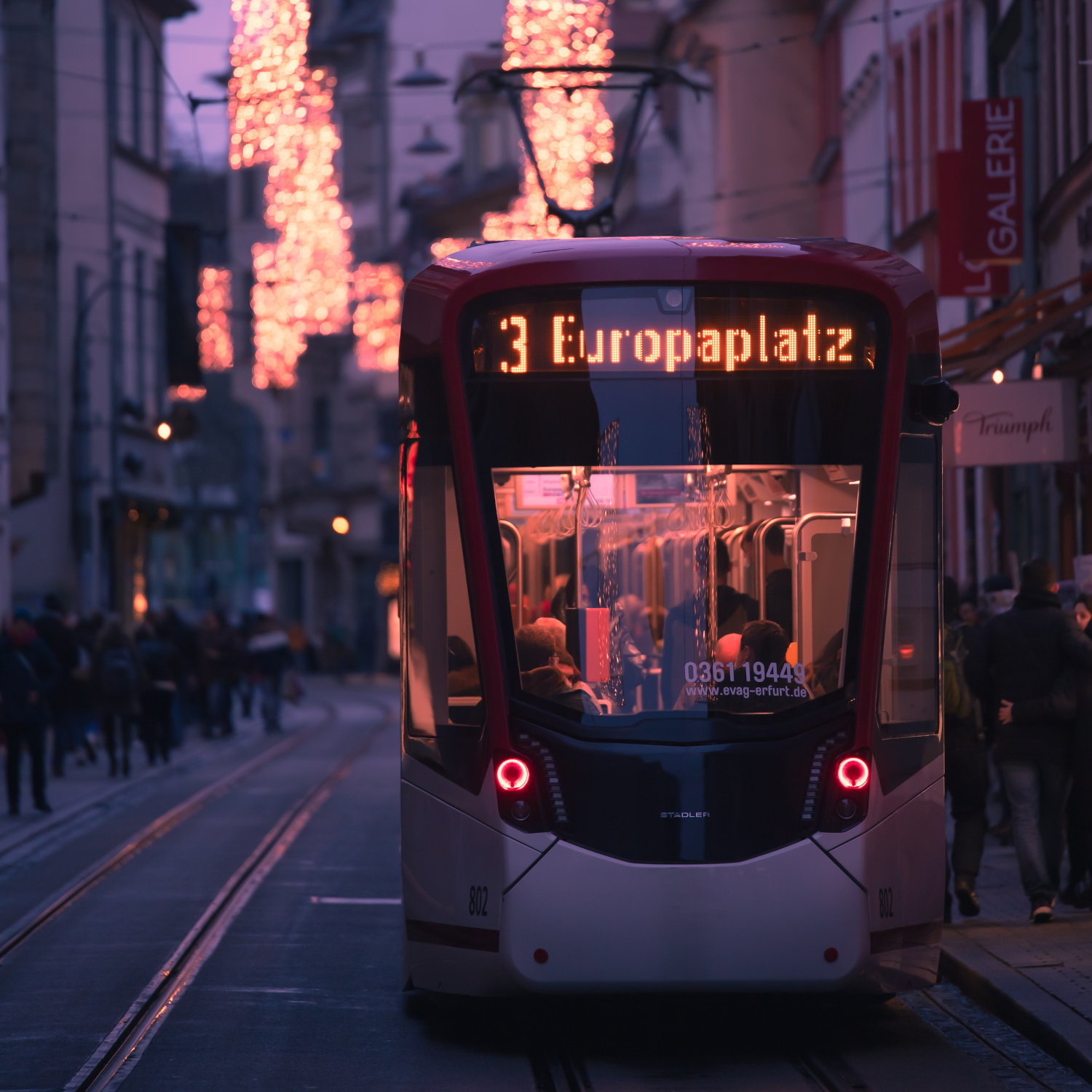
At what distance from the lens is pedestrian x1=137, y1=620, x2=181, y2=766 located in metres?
25.2

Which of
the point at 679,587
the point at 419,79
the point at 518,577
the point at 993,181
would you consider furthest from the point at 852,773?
the point at 419,79

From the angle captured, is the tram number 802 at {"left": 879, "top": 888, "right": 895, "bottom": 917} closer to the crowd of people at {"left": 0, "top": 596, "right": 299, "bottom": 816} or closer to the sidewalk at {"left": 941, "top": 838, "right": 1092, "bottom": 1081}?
the sidewalk at {"left": 941, "top": 838, "right": 1092, "bottom": 1081}

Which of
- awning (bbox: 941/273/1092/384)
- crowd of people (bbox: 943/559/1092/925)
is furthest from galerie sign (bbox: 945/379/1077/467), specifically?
crowd of people (bbox: 943/559/1092/925)

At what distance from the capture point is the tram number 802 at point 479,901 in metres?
8.42

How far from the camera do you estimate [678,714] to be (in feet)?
27.7

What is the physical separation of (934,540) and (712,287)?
52.7 inches

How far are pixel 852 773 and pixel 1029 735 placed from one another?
3232 mm

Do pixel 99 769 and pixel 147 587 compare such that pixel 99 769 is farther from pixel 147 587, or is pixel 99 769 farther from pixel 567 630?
pixel 147 587

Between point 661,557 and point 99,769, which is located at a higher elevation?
point 661,557

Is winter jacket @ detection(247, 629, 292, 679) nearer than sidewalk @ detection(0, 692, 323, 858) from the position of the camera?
No

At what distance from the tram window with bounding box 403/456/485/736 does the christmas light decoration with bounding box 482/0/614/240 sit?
604 inches

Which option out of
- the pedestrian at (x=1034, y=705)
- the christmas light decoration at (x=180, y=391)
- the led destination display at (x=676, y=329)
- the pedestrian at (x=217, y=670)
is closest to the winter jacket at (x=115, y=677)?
the pedestrian at (x=217, y=670)

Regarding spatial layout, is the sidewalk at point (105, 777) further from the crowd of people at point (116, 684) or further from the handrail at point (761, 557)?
the handrail at point (761, 557)

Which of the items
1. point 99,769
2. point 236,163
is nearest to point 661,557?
point 99,769
